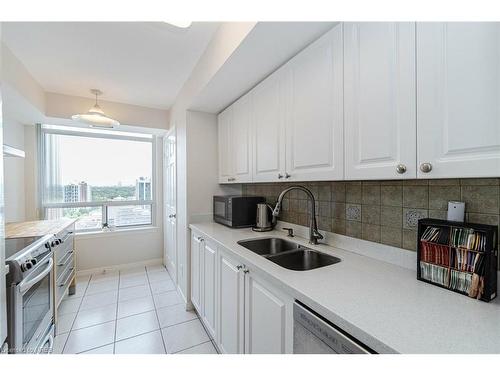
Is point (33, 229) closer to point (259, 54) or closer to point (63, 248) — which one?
point (63, 248)

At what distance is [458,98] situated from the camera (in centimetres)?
71

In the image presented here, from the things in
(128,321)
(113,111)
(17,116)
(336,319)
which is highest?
(113,111)

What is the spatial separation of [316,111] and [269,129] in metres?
0.48

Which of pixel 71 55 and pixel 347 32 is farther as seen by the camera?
pixel 71 55

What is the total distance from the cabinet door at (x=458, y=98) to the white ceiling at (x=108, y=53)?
141 cm

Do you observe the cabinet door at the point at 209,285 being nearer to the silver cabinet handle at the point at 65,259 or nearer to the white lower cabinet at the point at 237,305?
the white lower cabinet at the point at 237,305

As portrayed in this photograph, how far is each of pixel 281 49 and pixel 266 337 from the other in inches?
63.3

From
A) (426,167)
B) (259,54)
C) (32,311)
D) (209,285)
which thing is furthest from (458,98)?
(32,311)

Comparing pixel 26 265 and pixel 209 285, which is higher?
pixel 26 265

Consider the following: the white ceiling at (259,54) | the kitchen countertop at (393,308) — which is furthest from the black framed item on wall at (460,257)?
the white ceiling at (259,54)

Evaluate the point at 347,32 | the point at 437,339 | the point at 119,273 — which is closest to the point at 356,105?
the point at 347,32

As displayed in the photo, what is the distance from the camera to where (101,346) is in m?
1.79

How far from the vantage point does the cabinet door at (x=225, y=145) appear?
226 cm
